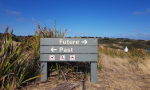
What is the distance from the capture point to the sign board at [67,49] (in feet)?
10.5

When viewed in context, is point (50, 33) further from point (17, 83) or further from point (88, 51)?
point (17, 83)

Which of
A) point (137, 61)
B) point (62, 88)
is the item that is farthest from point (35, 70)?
point (137, 61)

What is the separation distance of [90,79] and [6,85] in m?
2.17

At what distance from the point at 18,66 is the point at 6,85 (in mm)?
479

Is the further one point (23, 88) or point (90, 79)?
point (90, 79)

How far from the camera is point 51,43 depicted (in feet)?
10.5

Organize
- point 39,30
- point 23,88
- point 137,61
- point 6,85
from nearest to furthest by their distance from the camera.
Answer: point 6,85 < point 23,88 < point 39,30 < point 137,61

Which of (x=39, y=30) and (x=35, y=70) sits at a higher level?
(x=39, y=30)

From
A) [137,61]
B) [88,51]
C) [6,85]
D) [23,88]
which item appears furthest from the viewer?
[137,61]

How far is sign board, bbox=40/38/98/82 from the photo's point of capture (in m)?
3.19

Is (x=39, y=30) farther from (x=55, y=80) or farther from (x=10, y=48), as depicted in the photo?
(x=55, y=80)

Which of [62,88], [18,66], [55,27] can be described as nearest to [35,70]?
[18,66]

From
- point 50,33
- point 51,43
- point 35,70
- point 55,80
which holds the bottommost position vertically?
point 55,80

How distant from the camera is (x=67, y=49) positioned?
3193 mm
